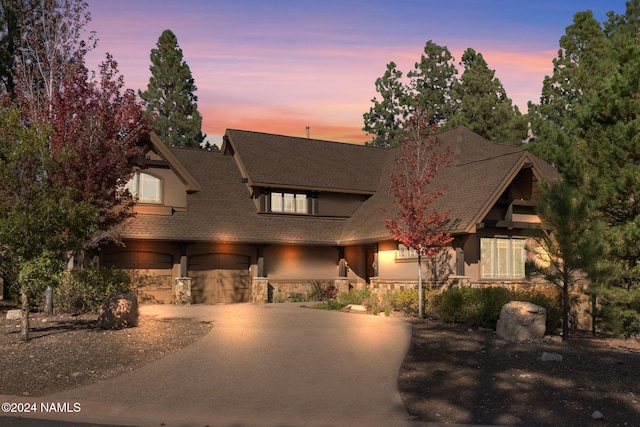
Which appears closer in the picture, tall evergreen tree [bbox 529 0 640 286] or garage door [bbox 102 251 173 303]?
tall evergreen tree [bbox 529 0 640 286]

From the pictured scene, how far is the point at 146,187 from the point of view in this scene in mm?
26844

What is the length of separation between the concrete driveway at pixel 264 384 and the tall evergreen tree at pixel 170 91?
125 ft

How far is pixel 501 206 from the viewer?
2511cm

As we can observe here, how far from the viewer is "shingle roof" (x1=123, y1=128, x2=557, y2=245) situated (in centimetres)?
2434

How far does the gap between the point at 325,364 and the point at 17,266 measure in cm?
816

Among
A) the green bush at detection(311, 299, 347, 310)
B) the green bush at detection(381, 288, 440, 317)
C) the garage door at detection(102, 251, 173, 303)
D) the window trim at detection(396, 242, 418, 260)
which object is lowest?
the green bush at detection(311, 299, 347, 310)

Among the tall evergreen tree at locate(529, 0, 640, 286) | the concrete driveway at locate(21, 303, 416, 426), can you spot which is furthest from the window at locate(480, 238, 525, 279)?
the concrete driveway at locate(21, 303, 416, 426)

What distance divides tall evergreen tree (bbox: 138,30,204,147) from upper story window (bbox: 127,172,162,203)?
25677mm

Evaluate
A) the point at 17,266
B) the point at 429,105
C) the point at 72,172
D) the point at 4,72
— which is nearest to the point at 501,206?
the point at 72,172

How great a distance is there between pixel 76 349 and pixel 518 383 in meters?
8.86

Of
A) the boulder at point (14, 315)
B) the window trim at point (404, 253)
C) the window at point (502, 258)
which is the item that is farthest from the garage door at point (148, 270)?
the window at point (502, 258)

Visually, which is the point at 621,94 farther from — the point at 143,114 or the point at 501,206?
the point at 143,114

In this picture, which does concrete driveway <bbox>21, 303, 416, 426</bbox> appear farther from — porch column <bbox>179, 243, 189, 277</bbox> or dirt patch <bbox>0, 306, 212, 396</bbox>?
porch column <bbox>179, 243, 189, 277</bbox>

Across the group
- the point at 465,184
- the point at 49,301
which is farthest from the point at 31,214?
the point at 465,184
